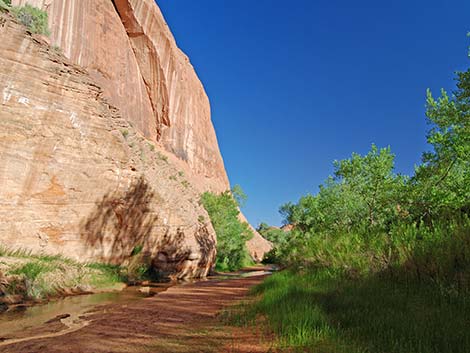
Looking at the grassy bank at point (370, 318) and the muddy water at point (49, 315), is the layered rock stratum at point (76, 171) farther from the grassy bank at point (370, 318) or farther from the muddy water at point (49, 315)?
the grassy bank at point (370, 318)

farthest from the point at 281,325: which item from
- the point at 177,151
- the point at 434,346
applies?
the point at 177,151

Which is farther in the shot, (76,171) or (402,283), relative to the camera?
(76,171)

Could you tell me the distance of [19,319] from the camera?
6.29 meters

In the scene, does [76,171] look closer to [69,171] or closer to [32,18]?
[69,171]

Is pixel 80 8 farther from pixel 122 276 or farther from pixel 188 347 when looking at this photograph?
pixel 188 347

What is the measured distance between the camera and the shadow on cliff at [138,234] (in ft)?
47.0

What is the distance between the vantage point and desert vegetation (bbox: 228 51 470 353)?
3561 mm

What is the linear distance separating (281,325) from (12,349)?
3693mm

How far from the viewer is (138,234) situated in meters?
16.3

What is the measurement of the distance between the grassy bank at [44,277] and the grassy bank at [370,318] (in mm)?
6545

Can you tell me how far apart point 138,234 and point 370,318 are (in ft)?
46.3

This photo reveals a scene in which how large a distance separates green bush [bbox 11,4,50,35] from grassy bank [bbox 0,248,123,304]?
11.9 meters

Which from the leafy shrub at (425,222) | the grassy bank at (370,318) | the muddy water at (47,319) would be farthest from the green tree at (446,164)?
the muddy water at (47,319)

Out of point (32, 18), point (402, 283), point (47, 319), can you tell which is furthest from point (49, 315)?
point (32, 18)
